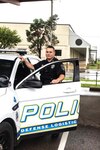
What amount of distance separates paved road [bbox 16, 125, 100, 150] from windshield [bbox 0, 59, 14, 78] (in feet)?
4.73

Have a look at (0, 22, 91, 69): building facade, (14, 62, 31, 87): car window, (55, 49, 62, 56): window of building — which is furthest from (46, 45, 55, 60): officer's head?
(0, 22, 91, 69): building facade

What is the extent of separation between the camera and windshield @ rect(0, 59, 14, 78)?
17.2 ft

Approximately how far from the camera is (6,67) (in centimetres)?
535

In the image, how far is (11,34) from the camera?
179ft

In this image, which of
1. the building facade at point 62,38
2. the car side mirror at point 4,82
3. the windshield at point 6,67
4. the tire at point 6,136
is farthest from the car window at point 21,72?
the building facade at point 62,38

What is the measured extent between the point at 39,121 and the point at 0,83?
2.80 feet

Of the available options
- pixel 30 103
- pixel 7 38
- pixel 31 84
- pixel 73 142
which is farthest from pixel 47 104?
pixel 7 38

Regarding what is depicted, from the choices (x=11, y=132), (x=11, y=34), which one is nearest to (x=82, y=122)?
(x=11, y=132)

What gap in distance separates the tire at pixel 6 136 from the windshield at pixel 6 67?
38.2 inches

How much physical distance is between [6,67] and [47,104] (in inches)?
34.0

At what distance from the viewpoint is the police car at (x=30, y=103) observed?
4537 millimetres

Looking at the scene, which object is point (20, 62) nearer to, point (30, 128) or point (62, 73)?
point (62, 73)

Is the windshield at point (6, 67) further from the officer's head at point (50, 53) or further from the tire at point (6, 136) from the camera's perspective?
the tire at point (6, 136)

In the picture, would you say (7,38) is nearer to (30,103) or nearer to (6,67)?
(6,67)
